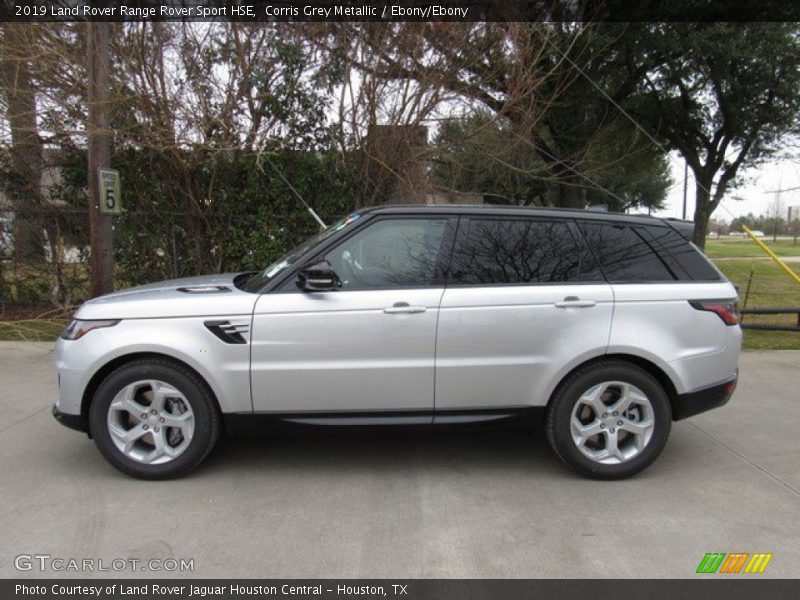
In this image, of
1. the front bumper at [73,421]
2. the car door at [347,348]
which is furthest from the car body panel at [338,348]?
the front bumper at [73,421]

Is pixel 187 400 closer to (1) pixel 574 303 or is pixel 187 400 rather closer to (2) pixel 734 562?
(1) pixel 574 303

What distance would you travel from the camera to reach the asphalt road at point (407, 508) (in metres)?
2.86

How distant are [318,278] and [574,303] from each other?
163cm

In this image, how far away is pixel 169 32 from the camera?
8.12m

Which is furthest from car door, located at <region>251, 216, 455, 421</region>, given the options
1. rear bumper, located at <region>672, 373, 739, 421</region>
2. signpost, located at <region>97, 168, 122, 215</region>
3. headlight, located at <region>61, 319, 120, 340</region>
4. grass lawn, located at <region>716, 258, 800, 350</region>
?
grass lawn, located at <region>716, 258, 800, 350</region>

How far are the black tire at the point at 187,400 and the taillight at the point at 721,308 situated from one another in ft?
10.5

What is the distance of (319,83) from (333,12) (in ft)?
3.31

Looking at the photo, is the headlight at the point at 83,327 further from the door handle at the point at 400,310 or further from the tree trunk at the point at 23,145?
the tree trunk at the point at 23,145

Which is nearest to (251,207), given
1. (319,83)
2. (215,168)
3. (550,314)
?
(215,168)

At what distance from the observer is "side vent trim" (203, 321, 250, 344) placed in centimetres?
354

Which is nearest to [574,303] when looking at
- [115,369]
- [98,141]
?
[115,369]

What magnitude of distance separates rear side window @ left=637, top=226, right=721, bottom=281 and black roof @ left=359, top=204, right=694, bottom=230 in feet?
0.24

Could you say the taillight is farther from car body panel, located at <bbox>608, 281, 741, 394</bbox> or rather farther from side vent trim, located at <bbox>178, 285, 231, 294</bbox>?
side vent trim, located at <bbox>178, 285, 231, 294</bbox>

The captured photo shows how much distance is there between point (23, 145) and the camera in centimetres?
875
